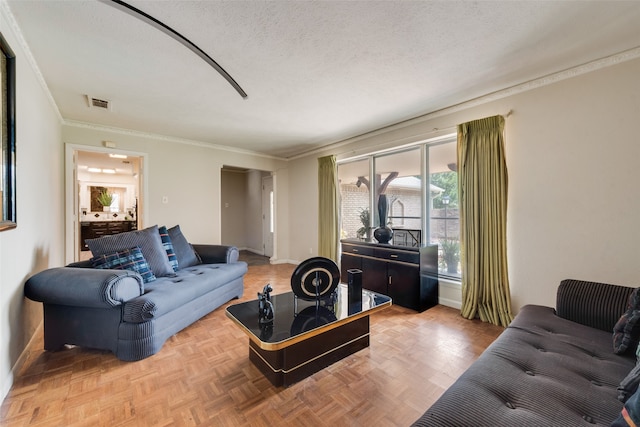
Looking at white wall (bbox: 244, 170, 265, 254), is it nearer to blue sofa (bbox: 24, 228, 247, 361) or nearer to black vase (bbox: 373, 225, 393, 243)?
black vase (bbox: 373, 225, 393, 243)

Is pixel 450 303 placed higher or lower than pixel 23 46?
lower

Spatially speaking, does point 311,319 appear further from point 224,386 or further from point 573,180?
point 573,180

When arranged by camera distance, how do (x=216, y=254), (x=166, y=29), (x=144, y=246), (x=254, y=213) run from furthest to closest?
(x=254, y=213) < (x=216, y=254) < (x=144, y=246) < (x=166, y=29)

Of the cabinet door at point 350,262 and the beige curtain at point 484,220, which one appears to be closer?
the beige curtain at point 484,220

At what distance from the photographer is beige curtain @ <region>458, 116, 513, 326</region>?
A: 2.68 meters

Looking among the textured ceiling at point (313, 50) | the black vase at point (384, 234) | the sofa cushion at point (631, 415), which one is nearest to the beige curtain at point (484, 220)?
the textured ceiling at point (313, 50)

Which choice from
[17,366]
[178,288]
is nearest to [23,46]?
[178,288]

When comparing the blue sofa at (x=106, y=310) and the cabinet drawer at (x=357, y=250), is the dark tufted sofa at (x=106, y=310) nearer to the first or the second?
the blue sofa at (x=106, y=310)

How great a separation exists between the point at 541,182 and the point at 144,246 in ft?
13.3

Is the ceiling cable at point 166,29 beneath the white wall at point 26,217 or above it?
above

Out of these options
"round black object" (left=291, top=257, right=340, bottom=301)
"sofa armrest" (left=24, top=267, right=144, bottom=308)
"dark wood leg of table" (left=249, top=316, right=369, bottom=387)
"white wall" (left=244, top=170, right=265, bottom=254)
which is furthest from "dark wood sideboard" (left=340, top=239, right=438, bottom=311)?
"white wall" (left=244, top=170, right=265, bottom=254)

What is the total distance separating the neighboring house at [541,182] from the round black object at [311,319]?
179cm

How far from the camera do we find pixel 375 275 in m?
3.47

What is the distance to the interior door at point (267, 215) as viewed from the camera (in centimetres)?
654
